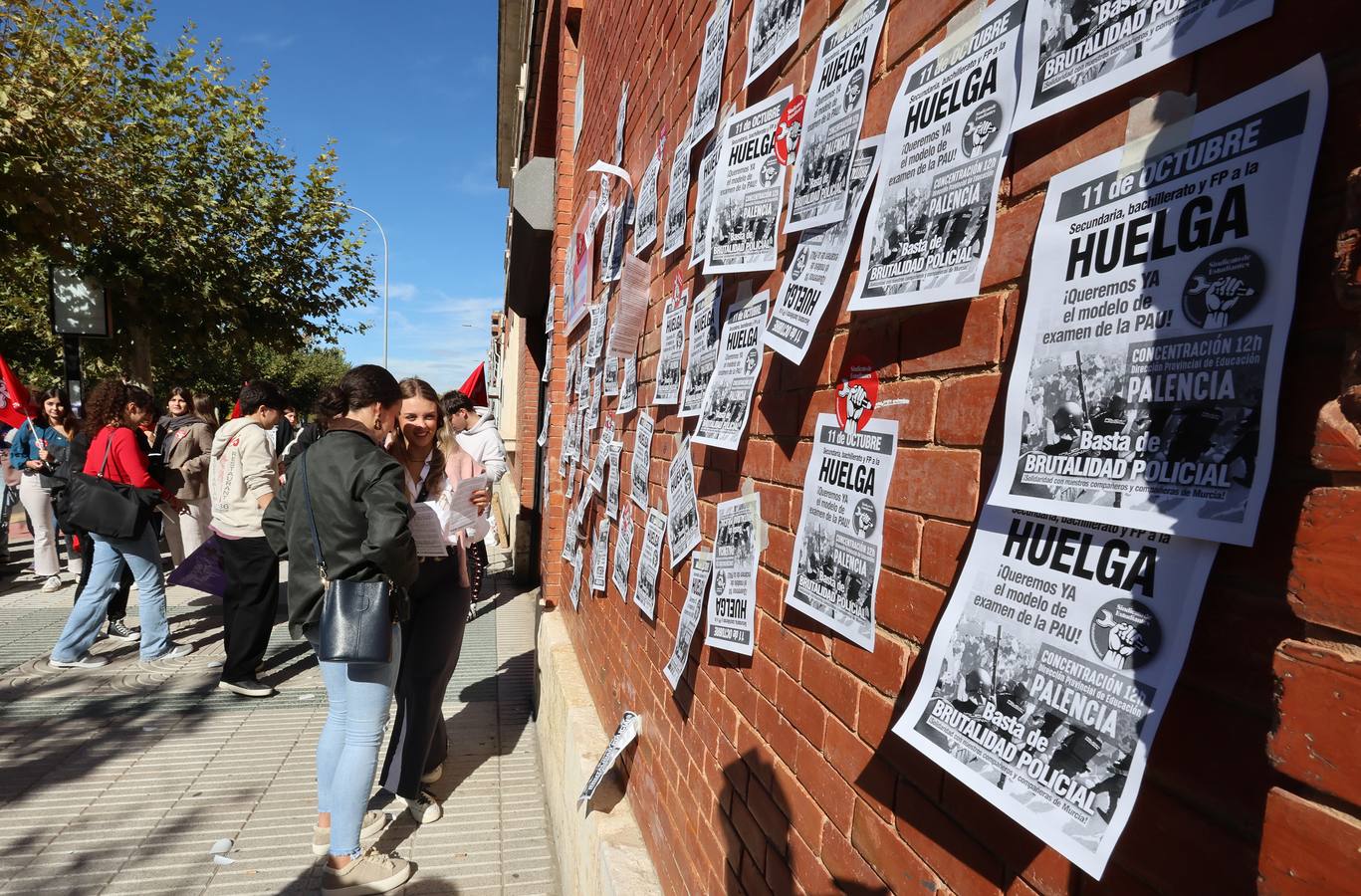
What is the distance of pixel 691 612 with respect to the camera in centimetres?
195

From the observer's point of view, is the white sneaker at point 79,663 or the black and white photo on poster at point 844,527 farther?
the white sneaker at point 79,663

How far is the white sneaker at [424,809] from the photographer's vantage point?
3.86 meters

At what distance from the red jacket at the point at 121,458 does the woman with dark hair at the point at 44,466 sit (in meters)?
2.85

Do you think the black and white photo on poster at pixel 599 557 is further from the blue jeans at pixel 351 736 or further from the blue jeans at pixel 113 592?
the blue jeans at pixel 113 592

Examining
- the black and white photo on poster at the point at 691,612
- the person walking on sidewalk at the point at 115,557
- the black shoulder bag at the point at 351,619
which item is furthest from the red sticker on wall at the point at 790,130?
the person walking on sidewalk at the point at 115,557

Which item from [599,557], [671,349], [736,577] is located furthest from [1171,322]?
[599,557]

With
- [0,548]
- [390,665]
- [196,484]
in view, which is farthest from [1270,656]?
[0,548]

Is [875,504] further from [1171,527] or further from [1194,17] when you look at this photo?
[1194,17]

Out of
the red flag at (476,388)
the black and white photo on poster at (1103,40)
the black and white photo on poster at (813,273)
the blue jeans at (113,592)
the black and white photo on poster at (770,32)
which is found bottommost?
the blue jeans at (113,592)

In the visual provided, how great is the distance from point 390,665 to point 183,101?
52.8 feet

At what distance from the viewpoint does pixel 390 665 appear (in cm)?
327

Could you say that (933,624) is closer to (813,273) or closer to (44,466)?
(813,273)

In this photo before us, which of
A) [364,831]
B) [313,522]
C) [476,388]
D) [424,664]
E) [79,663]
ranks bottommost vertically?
[79,663]

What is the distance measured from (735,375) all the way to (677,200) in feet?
2.69
